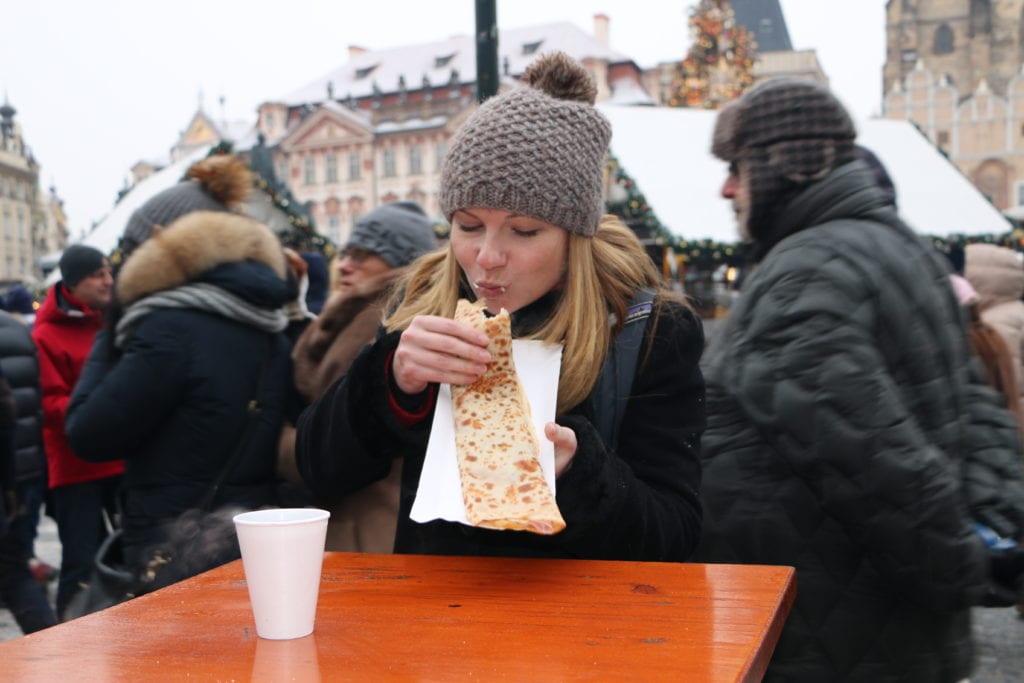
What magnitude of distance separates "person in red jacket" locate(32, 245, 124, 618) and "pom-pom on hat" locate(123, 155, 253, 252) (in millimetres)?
1572

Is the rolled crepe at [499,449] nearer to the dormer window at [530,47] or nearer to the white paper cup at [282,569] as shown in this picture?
the white paper cup at [282,569]

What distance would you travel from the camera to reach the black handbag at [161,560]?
2018 millimetres

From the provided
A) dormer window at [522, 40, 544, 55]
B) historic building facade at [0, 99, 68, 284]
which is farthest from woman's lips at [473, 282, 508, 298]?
historic building facade at [0, 99, 68, 284]

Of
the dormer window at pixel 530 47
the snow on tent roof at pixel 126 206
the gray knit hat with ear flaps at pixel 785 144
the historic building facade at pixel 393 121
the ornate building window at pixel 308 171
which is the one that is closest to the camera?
the gray knit hat with ear flaps at pixel 785 144

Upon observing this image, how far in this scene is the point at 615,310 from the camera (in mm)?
1687

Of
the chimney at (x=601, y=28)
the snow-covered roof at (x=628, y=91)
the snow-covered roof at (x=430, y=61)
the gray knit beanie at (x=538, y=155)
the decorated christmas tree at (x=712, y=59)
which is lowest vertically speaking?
the gray knit beanie at (x=538, y=155)

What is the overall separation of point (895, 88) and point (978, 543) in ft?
204

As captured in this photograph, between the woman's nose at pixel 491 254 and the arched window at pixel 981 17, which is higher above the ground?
the arched window at pixel 981 17

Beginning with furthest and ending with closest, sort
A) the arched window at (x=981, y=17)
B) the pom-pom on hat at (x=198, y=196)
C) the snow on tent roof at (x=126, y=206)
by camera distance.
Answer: the arched window at (x=981, y=17)
the snow on tent roof at (x=126, y=206)
the pom-pom on hat at (x=198, y=196)

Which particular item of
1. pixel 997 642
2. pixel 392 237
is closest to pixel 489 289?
pixel 392 237

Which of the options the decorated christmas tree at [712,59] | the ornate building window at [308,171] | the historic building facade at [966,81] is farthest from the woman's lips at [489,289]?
the ornate building window at [308,171]

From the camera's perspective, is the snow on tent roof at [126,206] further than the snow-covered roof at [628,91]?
No

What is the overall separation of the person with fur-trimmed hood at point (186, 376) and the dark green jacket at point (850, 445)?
1.43 metres

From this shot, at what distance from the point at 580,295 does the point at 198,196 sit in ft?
6.25
